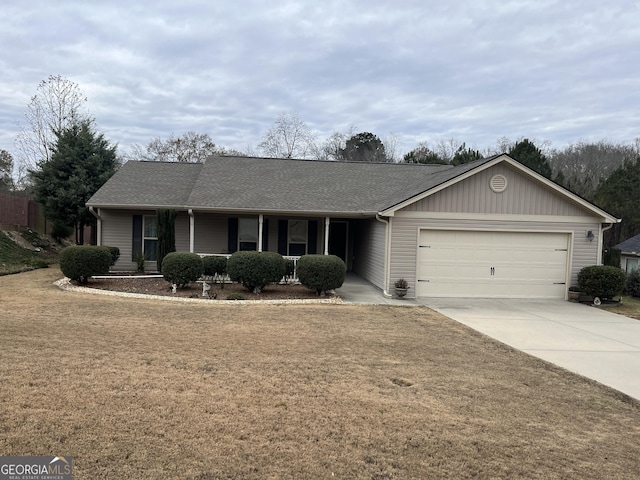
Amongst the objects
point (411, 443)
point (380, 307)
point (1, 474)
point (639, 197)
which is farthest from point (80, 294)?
point (639, 197)

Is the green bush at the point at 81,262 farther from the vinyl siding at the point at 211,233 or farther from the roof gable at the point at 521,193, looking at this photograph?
the roof gable at the point at 521,193

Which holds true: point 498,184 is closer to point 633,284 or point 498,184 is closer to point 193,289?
point 633,284

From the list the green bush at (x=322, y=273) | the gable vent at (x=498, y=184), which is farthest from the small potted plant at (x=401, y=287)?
the gable vent at (x=498, y=184)

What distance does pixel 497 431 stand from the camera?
423 centimetres

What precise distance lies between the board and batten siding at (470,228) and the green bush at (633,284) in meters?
3.82

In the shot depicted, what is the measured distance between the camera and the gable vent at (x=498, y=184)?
12734 mm

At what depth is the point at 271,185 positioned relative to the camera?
53.1 feet

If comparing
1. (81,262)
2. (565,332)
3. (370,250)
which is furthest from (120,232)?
(565,332)

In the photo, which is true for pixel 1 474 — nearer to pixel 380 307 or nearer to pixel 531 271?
pixel 380 307

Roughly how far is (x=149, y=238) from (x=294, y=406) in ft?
42.4

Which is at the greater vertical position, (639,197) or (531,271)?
(639,197)

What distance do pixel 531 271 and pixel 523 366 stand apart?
24.5ft

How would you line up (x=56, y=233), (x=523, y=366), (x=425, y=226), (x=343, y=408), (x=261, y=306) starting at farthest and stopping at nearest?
(x=56, y=233), (x=425, y=226), (x=261, y=306), (x=523, y=366), (x=343, y=408)

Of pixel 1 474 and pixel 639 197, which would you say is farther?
pixel 639 197
